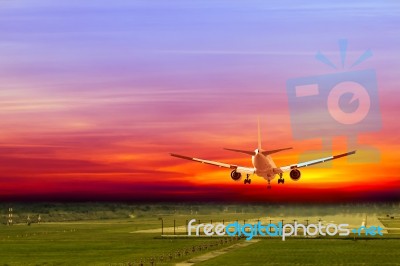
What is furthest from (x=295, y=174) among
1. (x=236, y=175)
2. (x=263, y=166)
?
(x=236, y=175)

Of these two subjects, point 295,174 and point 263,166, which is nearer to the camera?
point 295,174

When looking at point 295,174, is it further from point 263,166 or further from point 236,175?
point 236,175

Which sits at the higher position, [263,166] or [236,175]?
[263,166]

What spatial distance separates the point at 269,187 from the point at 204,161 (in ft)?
46.6

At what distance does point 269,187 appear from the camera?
112 meters

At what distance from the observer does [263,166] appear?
120 metres

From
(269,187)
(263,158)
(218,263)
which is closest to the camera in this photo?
(269,187)

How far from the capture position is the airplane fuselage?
11869cm

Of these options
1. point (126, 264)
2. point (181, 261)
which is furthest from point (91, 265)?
point (181, 261)

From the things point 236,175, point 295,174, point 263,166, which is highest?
point 263,166

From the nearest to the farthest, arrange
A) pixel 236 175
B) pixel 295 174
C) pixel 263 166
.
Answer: pixel 295 174, pixel 263 166, pixel 236 175

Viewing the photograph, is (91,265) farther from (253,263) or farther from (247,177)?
(247,177)

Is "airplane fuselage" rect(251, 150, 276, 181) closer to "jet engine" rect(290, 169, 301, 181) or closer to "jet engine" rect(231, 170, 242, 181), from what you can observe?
"jet engine" rect(231, 170, 242, 181)

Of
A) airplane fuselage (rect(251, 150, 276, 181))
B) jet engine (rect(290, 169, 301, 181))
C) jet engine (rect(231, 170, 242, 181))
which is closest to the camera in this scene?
jet engine (rect(290, 169, 301, 181))
